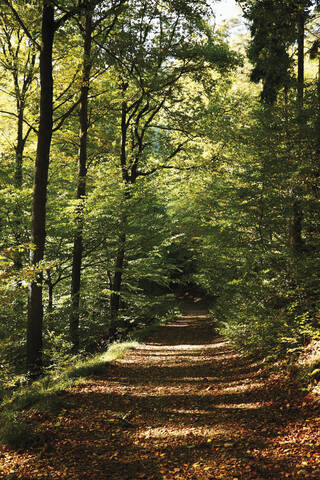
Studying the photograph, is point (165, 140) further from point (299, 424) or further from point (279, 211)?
point (299, 424)

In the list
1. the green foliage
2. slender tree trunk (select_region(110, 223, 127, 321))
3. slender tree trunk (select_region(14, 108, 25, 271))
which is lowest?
the green foliage

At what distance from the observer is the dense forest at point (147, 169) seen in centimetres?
682

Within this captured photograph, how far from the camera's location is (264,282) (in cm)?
713

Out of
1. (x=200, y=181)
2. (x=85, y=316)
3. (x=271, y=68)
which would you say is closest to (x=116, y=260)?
(x=85, y=316)

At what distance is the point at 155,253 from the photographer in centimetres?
1221

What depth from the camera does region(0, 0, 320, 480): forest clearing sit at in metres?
4.27

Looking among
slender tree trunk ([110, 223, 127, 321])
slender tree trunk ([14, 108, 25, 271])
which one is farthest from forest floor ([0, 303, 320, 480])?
slender tree trunk ([14, 108, 25, 271])

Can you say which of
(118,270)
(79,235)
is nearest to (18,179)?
(79,235)

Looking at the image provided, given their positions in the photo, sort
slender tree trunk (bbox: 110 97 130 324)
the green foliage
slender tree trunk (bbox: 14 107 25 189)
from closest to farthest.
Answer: the green foliage
slender tree trunk (bbox: 110 97 130 324)
slender tree trunk (bbox: 14 107 25 189)

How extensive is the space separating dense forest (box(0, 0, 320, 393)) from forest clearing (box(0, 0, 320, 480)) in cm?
7

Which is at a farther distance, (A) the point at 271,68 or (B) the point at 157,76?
(B) the point at 157,76

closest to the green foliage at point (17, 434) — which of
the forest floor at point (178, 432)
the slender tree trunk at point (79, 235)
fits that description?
the forest floor at point (178, 432)

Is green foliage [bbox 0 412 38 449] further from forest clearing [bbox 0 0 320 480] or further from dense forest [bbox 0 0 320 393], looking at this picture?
dense forest [bbox 0 0 320 393]

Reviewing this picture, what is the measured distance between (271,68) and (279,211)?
498cm
